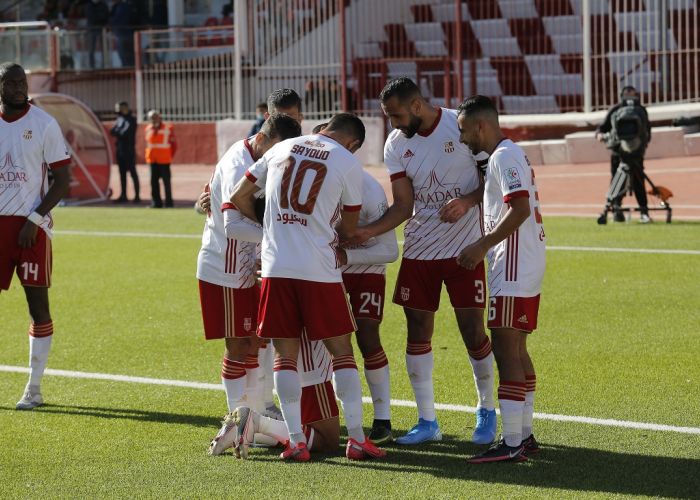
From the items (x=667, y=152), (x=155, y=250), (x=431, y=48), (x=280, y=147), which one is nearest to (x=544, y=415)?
(x=280, y=147)

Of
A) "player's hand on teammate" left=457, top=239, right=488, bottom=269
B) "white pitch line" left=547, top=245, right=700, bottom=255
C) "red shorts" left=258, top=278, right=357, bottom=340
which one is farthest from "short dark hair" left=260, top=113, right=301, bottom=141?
"white pitch line" left=547, top=245, right=700, bottom=255

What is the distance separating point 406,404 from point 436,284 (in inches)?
46.7

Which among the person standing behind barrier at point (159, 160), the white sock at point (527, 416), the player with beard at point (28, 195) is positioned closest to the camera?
the white sock at point (527, 416)

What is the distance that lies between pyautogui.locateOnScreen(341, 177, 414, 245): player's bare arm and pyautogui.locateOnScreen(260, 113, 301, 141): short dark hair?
27.5 inches

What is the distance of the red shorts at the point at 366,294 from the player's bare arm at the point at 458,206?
0.58 meters

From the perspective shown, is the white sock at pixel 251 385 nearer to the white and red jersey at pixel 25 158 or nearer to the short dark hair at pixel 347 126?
the short dark hair at pixel 347 126

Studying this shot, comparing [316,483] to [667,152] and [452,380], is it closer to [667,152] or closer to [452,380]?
[452,380]

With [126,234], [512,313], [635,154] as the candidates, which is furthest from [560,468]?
[126,234]

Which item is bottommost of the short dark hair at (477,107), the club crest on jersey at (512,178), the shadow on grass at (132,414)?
the shadow on grass at (132,414)

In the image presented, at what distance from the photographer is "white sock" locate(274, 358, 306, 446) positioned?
22.0 feet

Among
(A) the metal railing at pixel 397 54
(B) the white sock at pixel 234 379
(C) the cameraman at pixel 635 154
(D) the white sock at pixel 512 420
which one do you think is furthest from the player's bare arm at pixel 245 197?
(A) the metal railing at pixel 397 54

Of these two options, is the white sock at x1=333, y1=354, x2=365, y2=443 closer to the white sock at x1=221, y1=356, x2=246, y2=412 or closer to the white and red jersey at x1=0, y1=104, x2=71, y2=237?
the white sock at x1=221, y1=356, x2=246, y2=412

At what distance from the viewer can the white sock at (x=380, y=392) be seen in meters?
7.29

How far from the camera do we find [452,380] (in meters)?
8.90
